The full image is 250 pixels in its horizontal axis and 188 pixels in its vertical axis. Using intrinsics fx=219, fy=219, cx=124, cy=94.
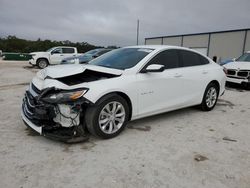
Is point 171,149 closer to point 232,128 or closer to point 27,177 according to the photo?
point 232,128

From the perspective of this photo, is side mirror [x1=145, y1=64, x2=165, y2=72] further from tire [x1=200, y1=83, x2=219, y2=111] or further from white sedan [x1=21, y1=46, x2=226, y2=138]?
tire [x1=200, y1=83, x2=219, y2=111]

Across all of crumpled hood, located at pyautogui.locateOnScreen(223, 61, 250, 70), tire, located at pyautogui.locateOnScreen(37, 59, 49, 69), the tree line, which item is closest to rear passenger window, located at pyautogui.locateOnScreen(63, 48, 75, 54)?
tire, located at pyautogui.locateOnScreen(37, 59, 49, 69)

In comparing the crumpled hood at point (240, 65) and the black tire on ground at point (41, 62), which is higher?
the crumpled hood at point (240, 65)

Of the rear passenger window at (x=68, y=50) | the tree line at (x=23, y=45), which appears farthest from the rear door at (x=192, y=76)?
the tree line at (x=23, y=45)

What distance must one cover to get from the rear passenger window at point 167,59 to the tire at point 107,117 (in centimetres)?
106

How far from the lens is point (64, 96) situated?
9.92ft

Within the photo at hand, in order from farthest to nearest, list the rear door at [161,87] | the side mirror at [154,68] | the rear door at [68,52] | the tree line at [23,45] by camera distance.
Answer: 1. the tree line at [23,45]
2. the rear door at [68,52]
3. the rear door at [161,87]
4. the side mirror at [154,68]

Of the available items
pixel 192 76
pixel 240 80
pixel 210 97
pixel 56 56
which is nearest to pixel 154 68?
pixel 192 76

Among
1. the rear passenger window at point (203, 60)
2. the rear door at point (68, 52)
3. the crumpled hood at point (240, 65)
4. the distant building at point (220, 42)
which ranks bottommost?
the crumpled hood at point (240, 65)

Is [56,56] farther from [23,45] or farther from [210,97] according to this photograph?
[23,45]

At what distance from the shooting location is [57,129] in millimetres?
3131

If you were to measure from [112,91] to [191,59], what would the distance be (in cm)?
229

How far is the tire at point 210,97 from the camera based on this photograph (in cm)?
502

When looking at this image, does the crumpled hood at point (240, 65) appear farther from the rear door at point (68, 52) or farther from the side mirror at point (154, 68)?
the rear door at point (68, 52)
